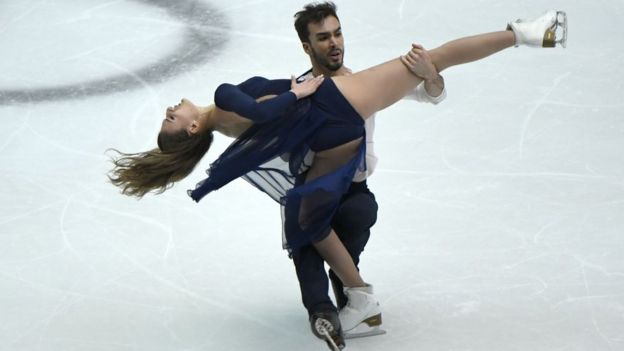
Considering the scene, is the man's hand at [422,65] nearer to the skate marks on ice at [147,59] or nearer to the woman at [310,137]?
the woman at [310,137]

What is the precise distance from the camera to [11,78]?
6.38 m

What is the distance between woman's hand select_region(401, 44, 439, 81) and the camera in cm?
400

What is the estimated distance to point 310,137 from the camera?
12.9ft

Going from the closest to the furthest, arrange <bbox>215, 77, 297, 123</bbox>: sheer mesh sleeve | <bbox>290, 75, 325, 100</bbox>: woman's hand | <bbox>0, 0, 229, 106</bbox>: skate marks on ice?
<bbox>215, 77, 297, 123</bbox>: sheer mesh sleeve < <bbox>290, 75, 325, 100</bbox>: woman's hand < <bbox>0, 0, 229, 106</bbox>: skate marks on ice

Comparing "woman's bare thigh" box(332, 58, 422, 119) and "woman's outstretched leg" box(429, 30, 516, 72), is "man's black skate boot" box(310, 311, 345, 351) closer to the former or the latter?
"woman's bare thigh" box(332, 58, 422, 119)

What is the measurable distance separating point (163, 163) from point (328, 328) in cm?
76

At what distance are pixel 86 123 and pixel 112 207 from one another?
883 mm

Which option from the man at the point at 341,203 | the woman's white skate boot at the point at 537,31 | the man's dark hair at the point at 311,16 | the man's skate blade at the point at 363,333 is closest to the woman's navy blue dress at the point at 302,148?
the man at the point at 341,203

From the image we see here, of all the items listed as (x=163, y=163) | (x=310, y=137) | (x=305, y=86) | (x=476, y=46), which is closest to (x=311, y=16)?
(x=305, y=86)

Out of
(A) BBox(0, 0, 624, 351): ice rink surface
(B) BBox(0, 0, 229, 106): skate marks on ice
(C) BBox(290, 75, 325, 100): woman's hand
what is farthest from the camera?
(B) BBox(0, 0, 229, 106): skate marks on ice

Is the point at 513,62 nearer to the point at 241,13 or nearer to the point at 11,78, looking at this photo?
the point at 241,13

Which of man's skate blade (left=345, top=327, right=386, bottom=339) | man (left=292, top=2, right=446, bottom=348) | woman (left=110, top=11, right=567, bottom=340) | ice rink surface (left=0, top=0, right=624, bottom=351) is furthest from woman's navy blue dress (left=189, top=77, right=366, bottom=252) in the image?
ice rink surface (left=0, top=0, right=624, bottom=351)

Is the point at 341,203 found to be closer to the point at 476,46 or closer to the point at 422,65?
the point at 422,65

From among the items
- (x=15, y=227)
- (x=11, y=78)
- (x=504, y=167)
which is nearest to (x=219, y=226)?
(x=15, y=227)
